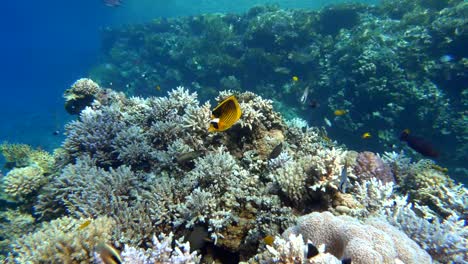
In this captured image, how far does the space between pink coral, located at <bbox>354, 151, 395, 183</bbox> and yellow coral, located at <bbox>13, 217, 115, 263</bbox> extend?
4281 mm

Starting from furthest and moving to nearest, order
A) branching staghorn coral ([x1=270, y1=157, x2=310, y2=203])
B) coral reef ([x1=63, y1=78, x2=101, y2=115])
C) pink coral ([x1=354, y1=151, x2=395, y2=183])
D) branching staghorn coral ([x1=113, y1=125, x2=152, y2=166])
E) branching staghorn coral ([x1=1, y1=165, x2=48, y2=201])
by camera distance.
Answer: coral reef ([x1=63, y1=78, x2=101, y2=115]), branching staghorn coral ([x1=1, y1=165, x2=48, y2=201]), branching staghorn coral ([x1=113, y1=125, x2=152, y2=166]), pink coral ([x1=354, y1=151, x2=395, y2=183]), branching staghorn coral ([x1=270, y1=157, x2=310, y2=203])

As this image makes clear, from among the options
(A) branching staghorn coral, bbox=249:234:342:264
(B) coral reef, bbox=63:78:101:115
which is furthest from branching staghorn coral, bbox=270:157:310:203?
(B) coral reef, bbox=63:78:101:115

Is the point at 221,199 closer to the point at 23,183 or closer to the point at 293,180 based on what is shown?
the point at 293,180

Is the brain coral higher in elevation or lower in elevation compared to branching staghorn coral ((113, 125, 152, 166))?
lower

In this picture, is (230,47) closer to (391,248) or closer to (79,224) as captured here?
(79,224)

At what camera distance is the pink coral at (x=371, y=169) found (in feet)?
15.9

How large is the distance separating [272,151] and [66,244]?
315 cm

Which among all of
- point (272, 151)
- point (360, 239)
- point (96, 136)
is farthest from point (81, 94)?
point (360, 239)

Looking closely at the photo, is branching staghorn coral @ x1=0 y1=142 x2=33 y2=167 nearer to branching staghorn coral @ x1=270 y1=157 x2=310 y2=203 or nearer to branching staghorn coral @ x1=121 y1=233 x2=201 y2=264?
branching staghorn coral @ x1=121 y1=233 x2=201 y2=264

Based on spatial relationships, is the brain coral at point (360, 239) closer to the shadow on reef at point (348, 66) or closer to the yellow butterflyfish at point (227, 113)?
the yellow butterflyfish at point (227, 113)

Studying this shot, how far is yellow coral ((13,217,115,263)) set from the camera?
319 cm

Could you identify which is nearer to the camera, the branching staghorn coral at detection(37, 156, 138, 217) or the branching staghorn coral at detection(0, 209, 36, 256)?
the branching staghorn coral at detection(37, 156, 138, 217)

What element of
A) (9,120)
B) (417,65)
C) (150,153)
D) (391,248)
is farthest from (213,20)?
(9,120)

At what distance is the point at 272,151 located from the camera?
443cm
